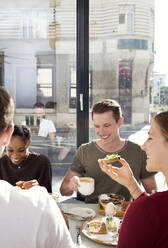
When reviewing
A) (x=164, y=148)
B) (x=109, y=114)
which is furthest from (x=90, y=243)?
(x=109, y=114)

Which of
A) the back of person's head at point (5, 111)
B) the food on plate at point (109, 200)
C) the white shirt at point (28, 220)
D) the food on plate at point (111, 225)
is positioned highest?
the back of person's head at point (5, 111)

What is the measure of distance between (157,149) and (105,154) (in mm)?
906

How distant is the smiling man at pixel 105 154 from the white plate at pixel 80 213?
366mm

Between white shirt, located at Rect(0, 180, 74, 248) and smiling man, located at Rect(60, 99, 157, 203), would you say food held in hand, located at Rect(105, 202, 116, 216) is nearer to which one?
smiling man, located at Rect(60, 99, 157, 203)

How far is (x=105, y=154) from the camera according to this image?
7.18 ft

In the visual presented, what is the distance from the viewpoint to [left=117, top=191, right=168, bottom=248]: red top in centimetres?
102

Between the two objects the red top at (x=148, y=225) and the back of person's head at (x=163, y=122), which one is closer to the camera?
the red top at (x=148, y=225)

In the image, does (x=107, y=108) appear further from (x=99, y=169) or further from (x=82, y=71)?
(x=82, y=71)

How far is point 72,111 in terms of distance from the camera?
3.13 metres

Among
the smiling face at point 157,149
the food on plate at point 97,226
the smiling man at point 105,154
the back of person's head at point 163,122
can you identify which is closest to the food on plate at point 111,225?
the food on plate at point 97,226

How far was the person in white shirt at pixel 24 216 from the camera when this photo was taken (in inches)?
30.0

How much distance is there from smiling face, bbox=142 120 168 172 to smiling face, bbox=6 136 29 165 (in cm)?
100

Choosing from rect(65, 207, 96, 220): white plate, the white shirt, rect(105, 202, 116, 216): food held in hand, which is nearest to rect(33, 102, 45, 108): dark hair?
rect(65, 207, 96, 220): white plate

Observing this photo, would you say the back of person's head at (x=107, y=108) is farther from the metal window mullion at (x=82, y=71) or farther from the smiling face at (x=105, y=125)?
the metal window mullion at (x=82, y=71)
